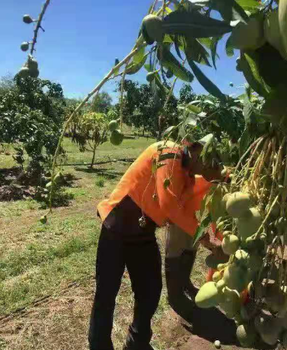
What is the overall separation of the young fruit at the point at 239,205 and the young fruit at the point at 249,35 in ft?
0.72

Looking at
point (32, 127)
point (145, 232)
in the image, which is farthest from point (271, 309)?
point (32, 127)

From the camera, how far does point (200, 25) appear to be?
0.50 m

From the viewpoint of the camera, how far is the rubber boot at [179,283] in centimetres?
326

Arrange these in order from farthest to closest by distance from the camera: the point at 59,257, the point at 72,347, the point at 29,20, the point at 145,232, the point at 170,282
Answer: the point at 59,257 → the point at 170,282 → the point at 72,347 → the point at 145,232 → the point at 29,20

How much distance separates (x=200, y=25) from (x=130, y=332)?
2.36 metres

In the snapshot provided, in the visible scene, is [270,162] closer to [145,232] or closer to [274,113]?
[274,113]

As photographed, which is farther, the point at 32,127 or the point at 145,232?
the point at 32,127

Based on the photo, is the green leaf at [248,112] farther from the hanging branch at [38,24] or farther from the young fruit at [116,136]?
the hanging branch at [38,24]

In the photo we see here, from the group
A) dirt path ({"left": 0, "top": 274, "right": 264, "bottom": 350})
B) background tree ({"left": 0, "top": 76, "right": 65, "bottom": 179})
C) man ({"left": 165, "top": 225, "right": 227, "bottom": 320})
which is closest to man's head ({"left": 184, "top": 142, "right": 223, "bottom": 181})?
man ({"left": 165, "top": 225, "right": 227, "bottom": 320})

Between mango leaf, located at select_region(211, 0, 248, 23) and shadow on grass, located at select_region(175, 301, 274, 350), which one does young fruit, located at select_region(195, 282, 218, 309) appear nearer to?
mango leaf, located at select_region(211, 0, 248, 23)

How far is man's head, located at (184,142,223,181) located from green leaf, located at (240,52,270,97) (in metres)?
0.79

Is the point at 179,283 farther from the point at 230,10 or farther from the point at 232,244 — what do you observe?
the point at 230,10

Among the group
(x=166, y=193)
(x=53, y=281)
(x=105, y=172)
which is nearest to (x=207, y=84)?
(x=166, y=193)

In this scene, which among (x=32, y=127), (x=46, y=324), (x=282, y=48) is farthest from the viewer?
(x=32, y=127)
